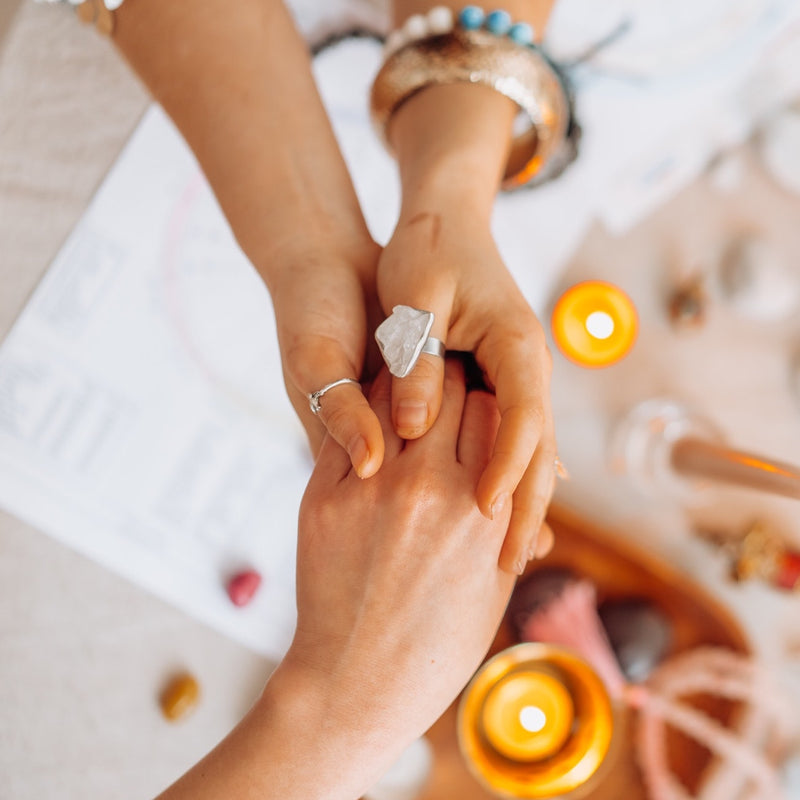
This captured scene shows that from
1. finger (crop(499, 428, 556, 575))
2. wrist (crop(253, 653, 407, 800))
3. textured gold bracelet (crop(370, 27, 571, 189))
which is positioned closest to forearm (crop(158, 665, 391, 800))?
wrist (crop(253, 653, 407, 800))

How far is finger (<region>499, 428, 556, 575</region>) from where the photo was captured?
35 centimetres

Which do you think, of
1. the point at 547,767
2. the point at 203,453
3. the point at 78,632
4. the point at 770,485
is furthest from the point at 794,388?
the point at 78,632

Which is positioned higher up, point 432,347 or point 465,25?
point 465,25

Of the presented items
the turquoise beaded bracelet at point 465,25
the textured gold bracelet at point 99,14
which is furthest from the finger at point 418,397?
the textured gold bracelet at point 99,14

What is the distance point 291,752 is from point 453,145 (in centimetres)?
36

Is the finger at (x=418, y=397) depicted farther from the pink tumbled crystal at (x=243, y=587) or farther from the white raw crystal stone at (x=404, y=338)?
the pink tumbled crystal at (x=243, y=587)

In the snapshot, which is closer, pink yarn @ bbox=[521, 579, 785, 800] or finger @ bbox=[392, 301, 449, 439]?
finger @ bbox=[392, 301, 449, 439]

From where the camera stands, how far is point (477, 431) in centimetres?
37

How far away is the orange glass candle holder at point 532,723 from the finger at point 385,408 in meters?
0.28

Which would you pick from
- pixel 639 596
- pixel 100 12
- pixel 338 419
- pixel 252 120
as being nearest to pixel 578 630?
pixel 639 596

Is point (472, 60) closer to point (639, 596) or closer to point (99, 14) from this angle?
point (99, 14)

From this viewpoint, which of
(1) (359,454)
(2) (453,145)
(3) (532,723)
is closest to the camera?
(1) (359,454)

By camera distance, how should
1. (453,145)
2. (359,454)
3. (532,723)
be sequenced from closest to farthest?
(359,454)
(453,145)
(532,723)

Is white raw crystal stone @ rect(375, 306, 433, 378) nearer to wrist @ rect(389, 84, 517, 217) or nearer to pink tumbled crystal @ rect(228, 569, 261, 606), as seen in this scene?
wrist @ rect(389, 84, 517, 217)
